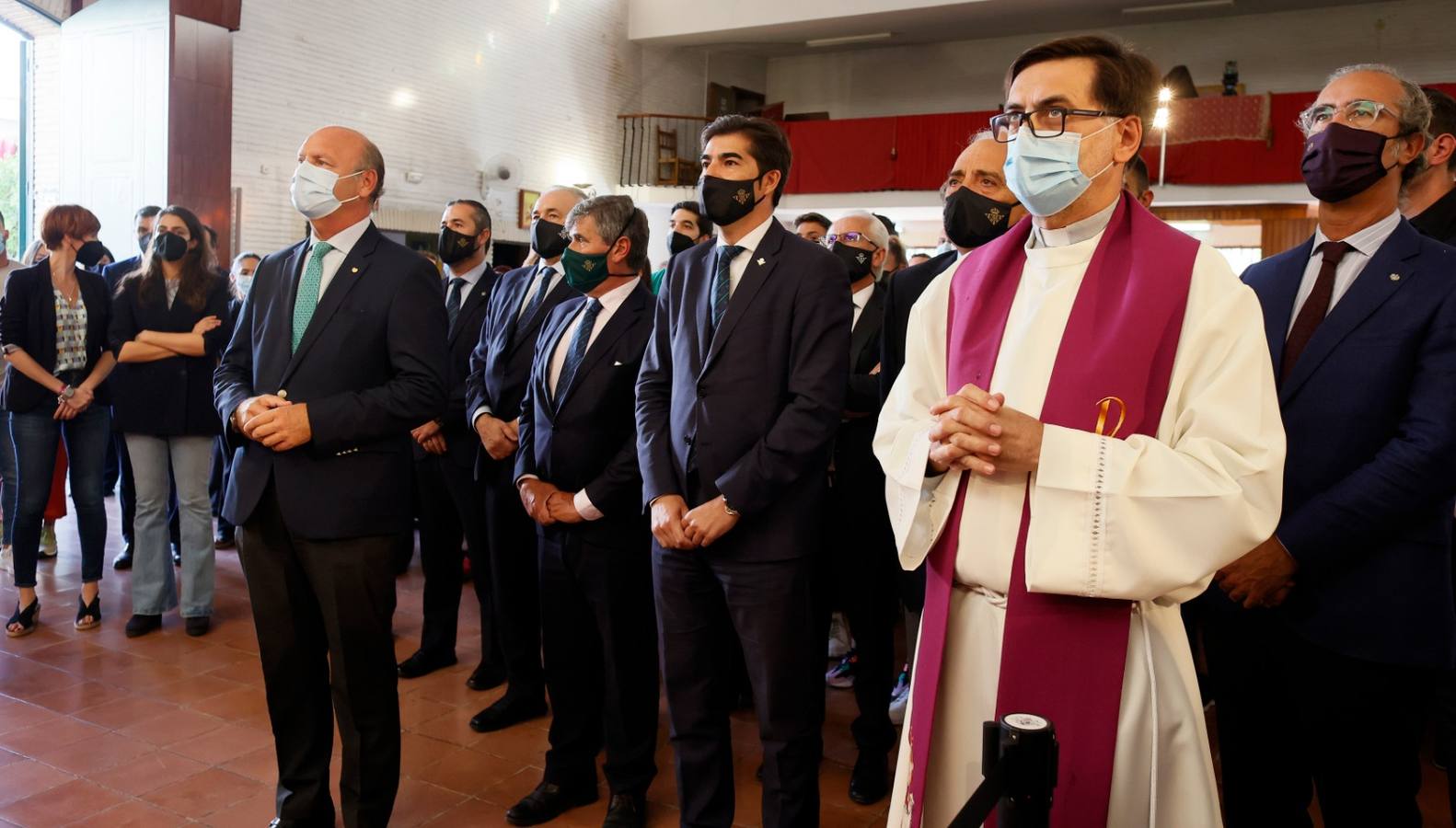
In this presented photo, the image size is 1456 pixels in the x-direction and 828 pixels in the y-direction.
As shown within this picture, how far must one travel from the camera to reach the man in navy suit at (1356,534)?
1921 mm

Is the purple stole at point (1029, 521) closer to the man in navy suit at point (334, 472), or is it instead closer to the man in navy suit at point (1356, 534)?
the man in navy suit at point (1356, 534)

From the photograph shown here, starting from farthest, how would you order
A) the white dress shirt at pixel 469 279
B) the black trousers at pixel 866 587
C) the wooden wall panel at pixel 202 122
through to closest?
the wooden wall panel at pixel 202 122 → the white dress shirt at pixel 469 279 → the black trousers at pixel 866 587

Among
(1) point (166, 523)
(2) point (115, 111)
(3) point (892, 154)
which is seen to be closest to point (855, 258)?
(1) point (166, 523)

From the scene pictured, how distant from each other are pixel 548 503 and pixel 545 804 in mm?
836

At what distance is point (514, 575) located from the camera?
3.59 m

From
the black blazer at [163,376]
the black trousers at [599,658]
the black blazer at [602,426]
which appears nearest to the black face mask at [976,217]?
the black blazer at [602,426]

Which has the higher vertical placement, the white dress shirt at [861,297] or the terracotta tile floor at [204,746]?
the white dress shirt at [861,297]

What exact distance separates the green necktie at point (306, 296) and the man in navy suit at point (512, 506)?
3.05 ft

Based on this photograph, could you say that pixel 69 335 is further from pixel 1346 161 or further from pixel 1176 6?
pixel 1176 6

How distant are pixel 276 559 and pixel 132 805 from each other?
0.95 metres

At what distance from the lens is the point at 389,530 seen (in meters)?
2.68

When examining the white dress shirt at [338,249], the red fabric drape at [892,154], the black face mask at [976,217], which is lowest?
the white dress shirt at [338,249]

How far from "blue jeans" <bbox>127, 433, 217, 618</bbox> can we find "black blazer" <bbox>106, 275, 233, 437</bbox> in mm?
89

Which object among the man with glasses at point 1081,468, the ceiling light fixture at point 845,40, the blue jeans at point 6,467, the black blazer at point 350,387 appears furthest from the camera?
the ceiling light fixture at point 845,40
